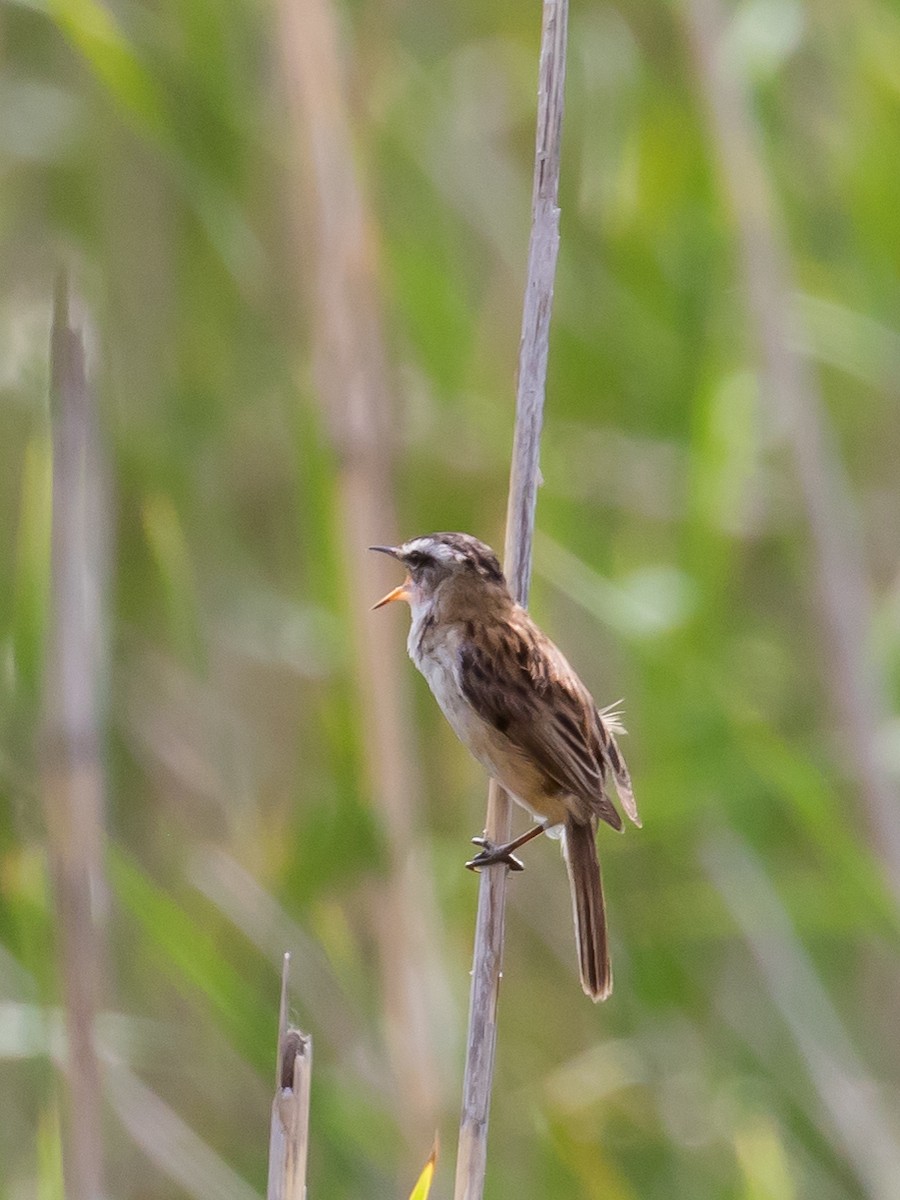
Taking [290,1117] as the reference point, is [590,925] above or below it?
above

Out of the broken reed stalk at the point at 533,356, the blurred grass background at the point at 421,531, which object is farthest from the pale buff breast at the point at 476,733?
the blurred grass background at the point at 421,531

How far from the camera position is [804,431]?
12.1 ft

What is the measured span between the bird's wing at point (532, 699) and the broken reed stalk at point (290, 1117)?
0.86 meters

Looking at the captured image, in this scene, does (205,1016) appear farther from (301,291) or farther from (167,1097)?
(301,291)

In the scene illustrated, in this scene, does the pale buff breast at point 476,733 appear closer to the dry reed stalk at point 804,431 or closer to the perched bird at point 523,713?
the perched bird at point 523,713

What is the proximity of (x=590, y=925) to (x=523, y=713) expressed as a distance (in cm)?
38

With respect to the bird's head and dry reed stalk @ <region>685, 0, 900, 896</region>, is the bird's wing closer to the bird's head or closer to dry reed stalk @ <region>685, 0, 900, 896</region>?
the bird's head

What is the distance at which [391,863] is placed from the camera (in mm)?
3342

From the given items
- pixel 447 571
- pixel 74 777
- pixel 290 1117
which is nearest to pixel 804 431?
pixel 447 571

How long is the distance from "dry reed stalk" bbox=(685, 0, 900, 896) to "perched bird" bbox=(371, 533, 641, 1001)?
97 cm

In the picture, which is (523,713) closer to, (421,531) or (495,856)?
(495,856)

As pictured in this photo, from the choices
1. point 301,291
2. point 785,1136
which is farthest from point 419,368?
point 785,1136

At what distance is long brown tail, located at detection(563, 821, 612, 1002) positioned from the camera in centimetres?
272

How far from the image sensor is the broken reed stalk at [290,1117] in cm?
200
